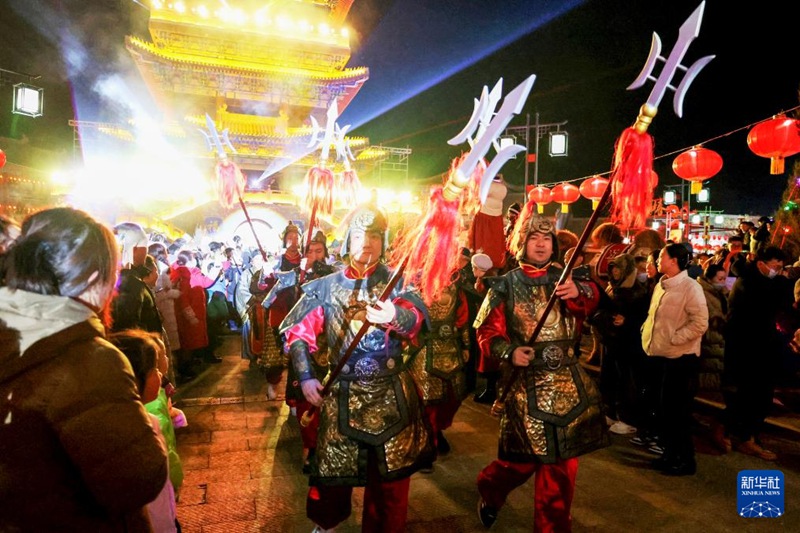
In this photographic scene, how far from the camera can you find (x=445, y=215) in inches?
97.7

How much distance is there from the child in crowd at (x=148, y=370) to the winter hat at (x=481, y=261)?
345 centimetres

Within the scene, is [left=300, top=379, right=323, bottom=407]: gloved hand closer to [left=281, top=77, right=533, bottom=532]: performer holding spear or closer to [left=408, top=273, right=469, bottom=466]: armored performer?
[left=281, top=77, right=533, bottom=532]: performer holding spear

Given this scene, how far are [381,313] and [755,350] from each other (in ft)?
13.8

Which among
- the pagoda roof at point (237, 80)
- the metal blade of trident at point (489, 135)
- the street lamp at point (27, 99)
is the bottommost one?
the metal blade of trident at point (489, 135)

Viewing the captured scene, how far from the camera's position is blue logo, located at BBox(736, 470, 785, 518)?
142 inches

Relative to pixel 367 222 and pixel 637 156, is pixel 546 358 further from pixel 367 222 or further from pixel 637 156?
pixel 367 222

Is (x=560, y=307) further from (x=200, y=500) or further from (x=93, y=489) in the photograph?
(x=200, y=500)

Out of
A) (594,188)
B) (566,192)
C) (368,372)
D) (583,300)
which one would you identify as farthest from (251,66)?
(368,372)

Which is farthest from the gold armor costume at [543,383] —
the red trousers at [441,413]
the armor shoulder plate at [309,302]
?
the red trousers at [441,413]

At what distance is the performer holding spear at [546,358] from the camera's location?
273 centimetres

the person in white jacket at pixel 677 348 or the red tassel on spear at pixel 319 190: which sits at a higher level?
the red tassel on spear at pixel 319 190

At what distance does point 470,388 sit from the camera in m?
6.48

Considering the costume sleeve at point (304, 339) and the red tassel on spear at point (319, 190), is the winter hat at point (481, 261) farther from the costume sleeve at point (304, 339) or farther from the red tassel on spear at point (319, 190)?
the costume sleeve at point (304, 339)

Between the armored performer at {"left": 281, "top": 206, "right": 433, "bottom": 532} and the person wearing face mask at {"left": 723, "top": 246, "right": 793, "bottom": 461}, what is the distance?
12.2 ft
